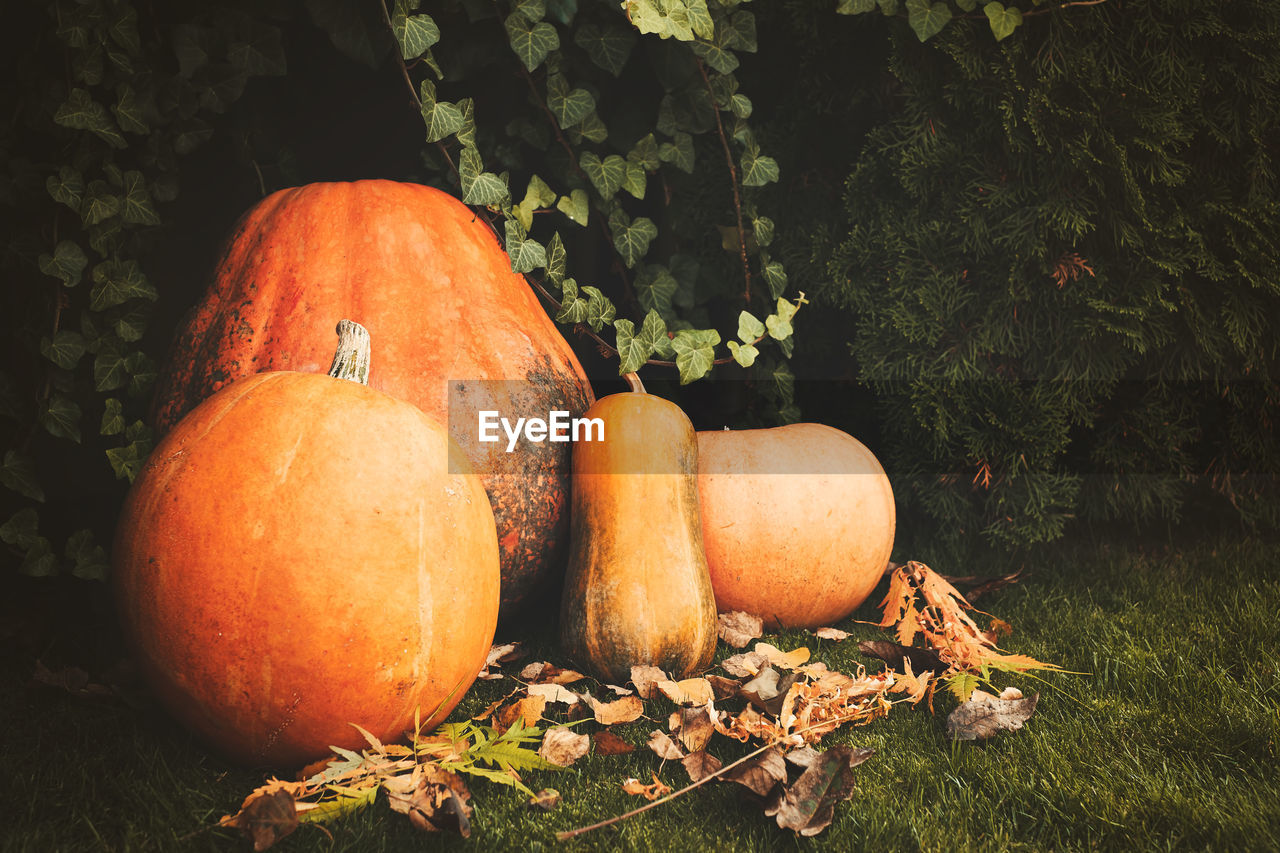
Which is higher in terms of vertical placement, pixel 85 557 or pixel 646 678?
pixel 85 557

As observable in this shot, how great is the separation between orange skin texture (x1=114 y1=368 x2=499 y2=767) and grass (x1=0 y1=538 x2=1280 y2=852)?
161mm

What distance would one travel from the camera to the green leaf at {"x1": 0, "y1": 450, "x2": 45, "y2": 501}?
187 centimetres

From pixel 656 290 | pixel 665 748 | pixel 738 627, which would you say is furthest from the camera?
pixel 656 290

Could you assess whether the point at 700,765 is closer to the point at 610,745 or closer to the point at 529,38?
the point at 610,745

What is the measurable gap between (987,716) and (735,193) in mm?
1581

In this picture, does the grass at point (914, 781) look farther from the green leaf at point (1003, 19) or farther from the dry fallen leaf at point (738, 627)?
the green leaf at point (1003, 19)

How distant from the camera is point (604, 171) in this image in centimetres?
227

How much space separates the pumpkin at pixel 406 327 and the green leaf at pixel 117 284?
142 millimetres

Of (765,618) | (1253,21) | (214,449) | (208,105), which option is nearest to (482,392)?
(214,449)

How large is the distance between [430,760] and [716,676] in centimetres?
62

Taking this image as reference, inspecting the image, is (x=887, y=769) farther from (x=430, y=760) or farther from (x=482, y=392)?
(x=482, y=392)

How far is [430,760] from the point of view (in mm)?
1353

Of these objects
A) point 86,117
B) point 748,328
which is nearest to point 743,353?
point 748,328

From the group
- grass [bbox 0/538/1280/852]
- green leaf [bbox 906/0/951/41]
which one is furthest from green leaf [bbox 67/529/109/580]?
green leaf [bbox 906/0/951/41]
